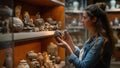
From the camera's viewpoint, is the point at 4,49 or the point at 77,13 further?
the point at 77,13

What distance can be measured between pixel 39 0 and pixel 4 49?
1224mm

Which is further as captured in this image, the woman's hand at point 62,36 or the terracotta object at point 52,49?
the terracotta object at point 52,49

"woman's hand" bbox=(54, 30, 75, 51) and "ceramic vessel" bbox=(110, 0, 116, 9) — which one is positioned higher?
"ceramic vessel" bbox=(110, 0, 116, 9)

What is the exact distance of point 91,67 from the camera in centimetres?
191

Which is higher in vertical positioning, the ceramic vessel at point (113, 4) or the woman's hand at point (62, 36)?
the ceramic vessel at point (113, 4)

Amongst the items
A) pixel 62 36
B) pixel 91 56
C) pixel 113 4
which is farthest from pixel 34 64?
pixel 113 4

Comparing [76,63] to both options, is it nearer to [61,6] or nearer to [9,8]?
[9,8]

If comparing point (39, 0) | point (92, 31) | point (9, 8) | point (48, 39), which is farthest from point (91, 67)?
point (48, 39)

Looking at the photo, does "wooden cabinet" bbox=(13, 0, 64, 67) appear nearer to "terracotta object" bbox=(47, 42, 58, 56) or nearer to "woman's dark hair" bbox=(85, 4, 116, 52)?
"terracotta object" bbox=(47, 42, 58, 56)

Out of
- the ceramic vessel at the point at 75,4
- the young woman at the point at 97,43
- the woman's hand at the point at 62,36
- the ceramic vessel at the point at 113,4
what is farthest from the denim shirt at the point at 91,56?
the ceramic vessel at the point at 113,4

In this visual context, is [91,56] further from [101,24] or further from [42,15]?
[42,15]

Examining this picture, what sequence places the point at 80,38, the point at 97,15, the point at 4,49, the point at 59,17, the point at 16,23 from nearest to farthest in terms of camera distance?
the point at 4,49, the point at 16,23, the point at 97,15, the point at 59,17, the point at 80,38

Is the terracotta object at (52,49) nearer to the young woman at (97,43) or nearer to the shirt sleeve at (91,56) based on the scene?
the young woman at (97,43)

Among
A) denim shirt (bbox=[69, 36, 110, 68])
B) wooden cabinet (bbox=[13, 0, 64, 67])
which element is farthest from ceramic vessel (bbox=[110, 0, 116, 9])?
denim shirt (bbox=[69, 36, 110, 68])
